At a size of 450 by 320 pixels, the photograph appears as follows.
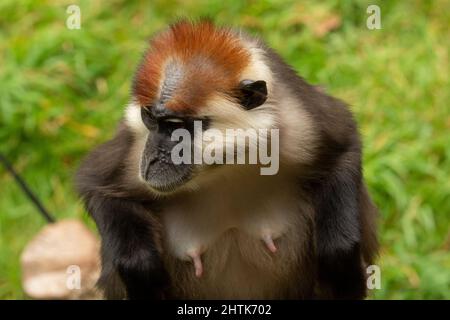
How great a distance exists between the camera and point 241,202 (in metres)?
5.01

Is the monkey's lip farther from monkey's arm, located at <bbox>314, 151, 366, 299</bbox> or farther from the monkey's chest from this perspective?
monkey's arm, located at <bbox>314, 151, 366, 299</bbox>

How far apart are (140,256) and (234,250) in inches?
22.1

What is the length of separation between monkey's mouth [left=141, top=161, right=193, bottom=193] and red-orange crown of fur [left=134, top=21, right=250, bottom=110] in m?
0.29

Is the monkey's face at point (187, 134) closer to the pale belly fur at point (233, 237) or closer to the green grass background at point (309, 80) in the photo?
the pale belly fur at point (233, 237)

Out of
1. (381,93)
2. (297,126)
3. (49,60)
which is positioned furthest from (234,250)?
(49,60)

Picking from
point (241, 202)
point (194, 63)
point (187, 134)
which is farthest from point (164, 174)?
point (241, 202)

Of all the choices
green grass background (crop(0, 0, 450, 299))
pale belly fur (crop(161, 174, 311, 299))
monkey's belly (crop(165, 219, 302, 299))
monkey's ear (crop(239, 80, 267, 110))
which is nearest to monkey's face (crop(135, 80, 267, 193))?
monkey's ear (crop(239, 80, 267, 110))

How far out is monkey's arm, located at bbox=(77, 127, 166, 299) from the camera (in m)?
4.80

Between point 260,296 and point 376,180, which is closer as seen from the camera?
point 260,296

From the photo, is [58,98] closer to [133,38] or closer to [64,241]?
[133,38]

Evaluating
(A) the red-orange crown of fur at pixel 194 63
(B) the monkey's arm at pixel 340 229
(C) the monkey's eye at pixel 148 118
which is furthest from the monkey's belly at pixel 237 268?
(A) the red-orange crown of fur at pixel 194 63

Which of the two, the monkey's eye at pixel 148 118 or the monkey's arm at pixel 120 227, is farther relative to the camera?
the monkey's arm at pixel 120 227

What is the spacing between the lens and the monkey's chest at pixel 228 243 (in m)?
5.03

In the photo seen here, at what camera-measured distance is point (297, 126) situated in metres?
4.81
